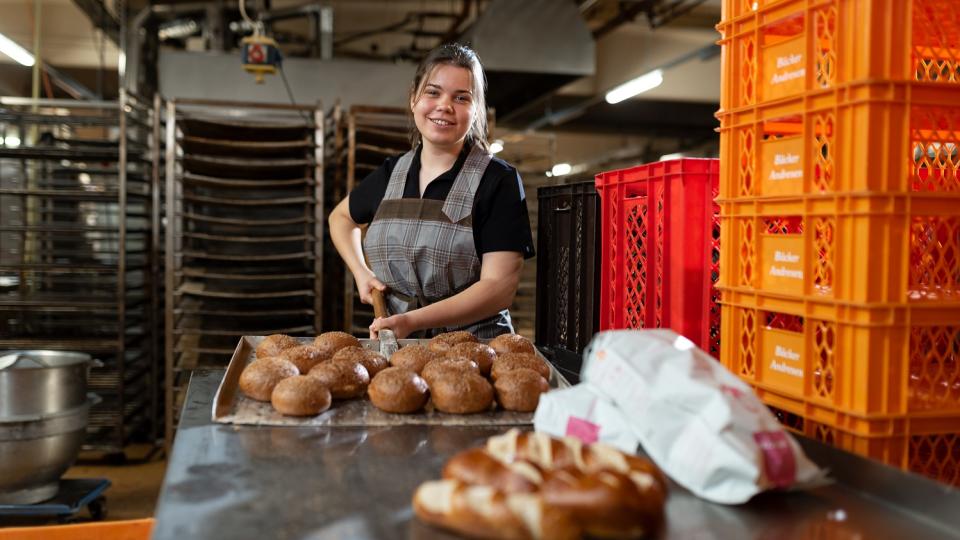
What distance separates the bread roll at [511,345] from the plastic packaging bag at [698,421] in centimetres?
72

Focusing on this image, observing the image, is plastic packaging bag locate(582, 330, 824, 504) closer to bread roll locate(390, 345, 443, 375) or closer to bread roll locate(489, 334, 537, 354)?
bread roll locate(390, 345, 443, 375)

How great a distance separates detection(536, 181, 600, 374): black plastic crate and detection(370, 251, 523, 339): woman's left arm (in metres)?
0.11

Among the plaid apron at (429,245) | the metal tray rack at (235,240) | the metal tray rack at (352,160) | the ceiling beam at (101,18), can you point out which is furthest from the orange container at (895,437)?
the ceiling beam at (101,18)

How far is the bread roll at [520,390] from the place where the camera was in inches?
63.1

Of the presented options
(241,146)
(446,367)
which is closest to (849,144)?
(446,367)

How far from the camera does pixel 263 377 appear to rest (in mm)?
1662

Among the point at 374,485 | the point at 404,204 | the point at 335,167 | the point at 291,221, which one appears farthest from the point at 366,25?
the point at 374,485

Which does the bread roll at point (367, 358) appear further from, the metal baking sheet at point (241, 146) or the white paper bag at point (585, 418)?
the metal baking sheet at point (241, 146)

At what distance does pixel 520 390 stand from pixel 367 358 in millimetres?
405

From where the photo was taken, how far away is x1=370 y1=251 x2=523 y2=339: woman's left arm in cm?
238

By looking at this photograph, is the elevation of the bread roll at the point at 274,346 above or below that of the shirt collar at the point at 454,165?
below

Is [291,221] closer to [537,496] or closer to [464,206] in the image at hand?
[464,206]

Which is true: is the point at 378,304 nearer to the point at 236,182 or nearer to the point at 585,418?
the point at 585,418

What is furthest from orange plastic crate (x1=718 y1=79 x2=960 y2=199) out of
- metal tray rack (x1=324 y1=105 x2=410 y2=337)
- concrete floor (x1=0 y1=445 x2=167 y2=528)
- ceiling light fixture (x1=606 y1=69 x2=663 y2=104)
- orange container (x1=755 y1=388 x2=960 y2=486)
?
ceiling light fixture (x1=606 y1=69 x2=663 y2=104)
